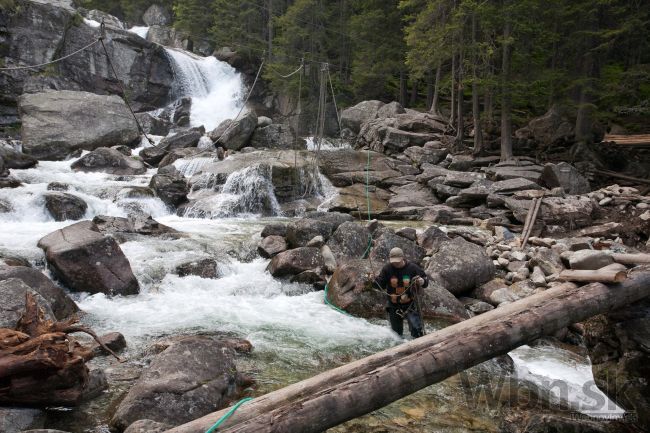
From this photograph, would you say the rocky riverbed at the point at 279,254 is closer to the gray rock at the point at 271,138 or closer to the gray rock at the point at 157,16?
the gray rock at the point at 271,138

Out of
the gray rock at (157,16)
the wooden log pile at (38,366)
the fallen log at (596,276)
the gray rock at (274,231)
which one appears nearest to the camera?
the wooden log pile at (38,366)

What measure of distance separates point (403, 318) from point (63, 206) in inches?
443

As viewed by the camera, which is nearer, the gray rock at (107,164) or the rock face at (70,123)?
the gray rock at (107,164)

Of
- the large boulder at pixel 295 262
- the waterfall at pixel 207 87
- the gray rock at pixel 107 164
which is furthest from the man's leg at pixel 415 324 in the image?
the waterfall at pixel 207 87

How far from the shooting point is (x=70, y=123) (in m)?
21.1

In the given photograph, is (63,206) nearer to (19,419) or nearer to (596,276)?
(19,419)

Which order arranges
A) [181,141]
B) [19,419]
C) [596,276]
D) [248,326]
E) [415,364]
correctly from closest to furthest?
[415,364], [19,419], [596,276], [248,326], [181,141]

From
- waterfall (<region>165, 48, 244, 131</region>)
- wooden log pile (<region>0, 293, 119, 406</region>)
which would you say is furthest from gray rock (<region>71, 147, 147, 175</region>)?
wooden log pile (<region>0, 293, 119, 406</region>)

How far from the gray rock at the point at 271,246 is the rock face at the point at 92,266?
3358 millimetres

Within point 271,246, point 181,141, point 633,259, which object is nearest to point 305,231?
point 271,246

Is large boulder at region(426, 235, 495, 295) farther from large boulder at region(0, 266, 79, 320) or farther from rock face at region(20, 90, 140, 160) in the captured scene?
rock face at region(20, 90, 140, 160)

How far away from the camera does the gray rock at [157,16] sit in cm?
4962

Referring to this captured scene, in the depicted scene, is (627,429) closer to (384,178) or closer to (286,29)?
(384,178)

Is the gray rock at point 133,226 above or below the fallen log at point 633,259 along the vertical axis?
below
